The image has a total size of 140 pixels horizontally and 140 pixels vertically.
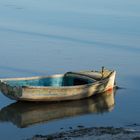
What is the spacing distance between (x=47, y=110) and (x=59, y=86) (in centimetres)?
242

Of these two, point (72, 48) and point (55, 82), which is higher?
point (72, 48)

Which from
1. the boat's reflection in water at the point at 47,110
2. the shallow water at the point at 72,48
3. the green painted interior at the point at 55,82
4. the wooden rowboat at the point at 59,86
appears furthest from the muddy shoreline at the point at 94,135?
the green painted interior at the point at 55,82

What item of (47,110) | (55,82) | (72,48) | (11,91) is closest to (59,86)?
(55,82)

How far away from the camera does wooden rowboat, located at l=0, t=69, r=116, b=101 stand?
22.0 meters

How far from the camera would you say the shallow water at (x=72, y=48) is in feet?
69.5

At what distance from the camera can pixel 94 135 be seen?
16578 millimetres

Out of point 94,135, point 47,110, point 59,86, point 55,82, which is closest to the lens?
point 94,135

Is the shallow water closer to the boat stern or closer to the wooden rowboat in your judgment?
the boat stern

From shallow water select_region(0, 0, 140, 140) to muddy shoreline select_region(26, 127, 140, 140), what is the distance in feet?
4.23

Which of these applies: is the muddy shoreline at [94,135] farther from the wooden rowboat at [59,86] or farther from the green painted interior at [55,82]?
the green painted interior at [55,82]

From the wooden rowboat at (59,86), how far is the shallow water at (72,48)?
32.9 inches

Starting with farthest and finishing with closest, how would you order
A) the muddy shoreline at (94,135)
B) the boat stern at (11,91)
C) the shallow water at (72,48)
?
1. the boat stern at (11,91)
2. the shallow water at (72,48)
3. the muddy shoreline at (94,135)

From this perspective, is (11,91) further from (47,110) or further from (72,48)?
(72,48)

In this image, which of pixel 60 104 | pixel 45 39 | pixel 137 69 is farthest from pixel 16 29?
pixel 60 104
